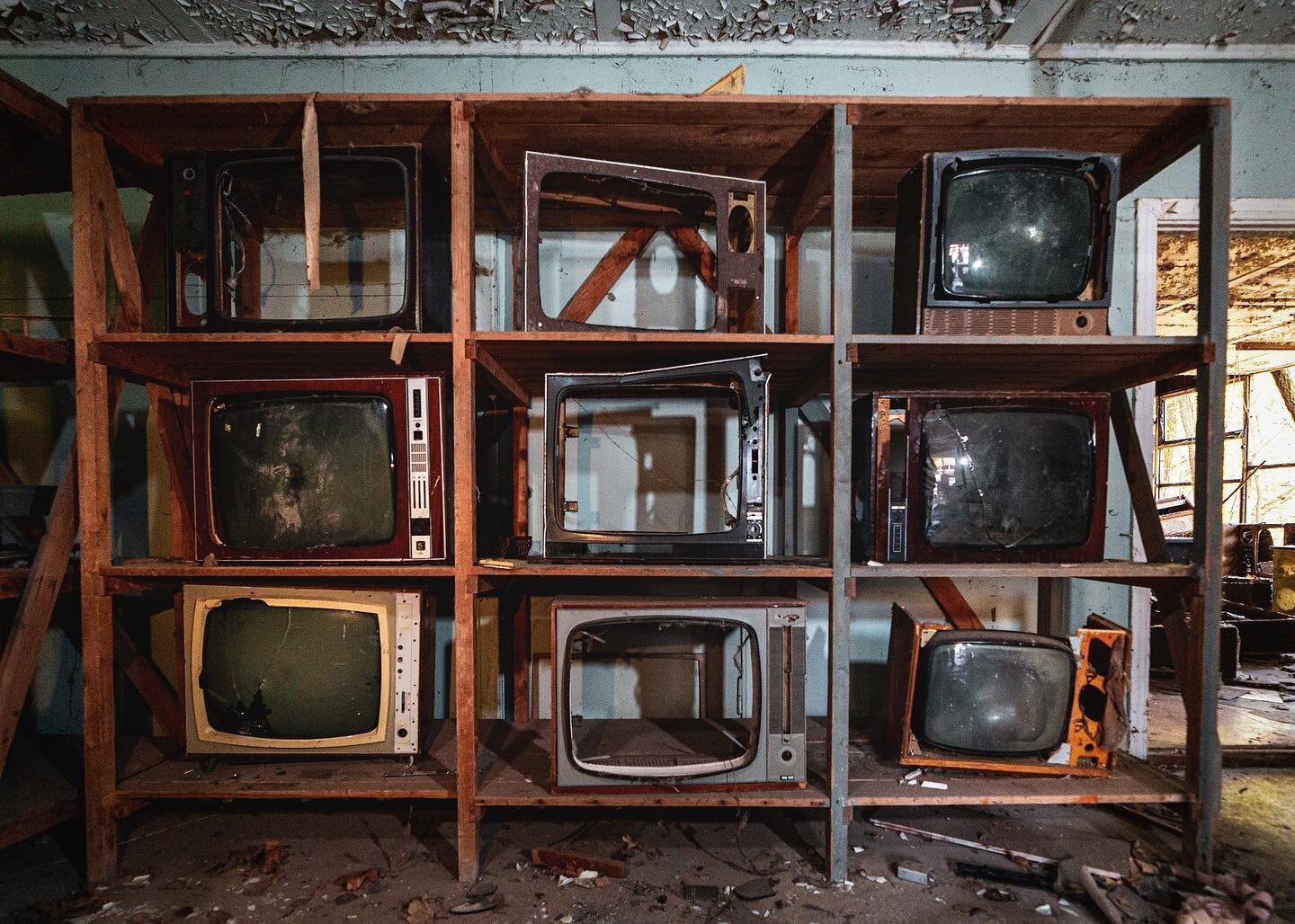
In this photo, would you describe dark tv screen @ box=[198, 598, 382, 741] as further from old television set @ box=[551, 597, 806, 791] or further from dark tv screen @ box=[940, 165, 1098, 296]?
dark tv screen @ box=[940, 165, 1098, 296]

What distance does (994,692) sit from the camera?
5.19 ft

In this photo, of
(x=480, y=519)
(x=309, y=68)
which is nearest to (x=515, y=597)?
(x=480, y=519)

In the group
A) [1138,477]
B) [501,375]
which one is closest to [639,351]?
[501,375]

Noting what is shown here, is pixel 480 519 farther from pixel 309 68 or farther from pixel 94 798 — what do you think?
pixel 309 68

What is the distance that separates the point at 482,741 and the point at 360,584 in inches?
24.5

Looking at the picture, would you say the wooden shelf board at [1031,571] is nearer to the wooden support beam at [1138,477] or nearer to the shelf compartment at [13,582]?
the wooden support beam at [1138,477]

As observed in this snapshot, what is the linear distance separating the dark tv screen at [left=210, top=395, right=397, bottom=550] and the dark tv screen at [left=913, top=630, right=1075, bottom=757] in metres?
1.49

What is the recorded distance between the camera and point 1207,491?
4.96ft

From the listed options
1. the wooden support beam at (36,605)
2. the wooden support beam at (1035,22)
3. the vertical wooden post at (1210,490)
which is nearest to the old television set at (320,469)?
the wooden support beam at (36,605)

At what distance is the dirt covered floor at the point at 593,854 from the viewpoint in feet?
4.59

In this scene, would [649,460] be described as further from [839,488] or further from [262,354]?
[262,354]

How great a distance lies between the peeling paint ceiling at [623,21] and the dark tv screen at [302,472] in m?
1.37

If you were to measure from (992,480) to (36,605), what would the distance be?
247cm

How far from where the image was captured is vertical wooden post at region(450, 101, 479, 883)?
4.78 ft
